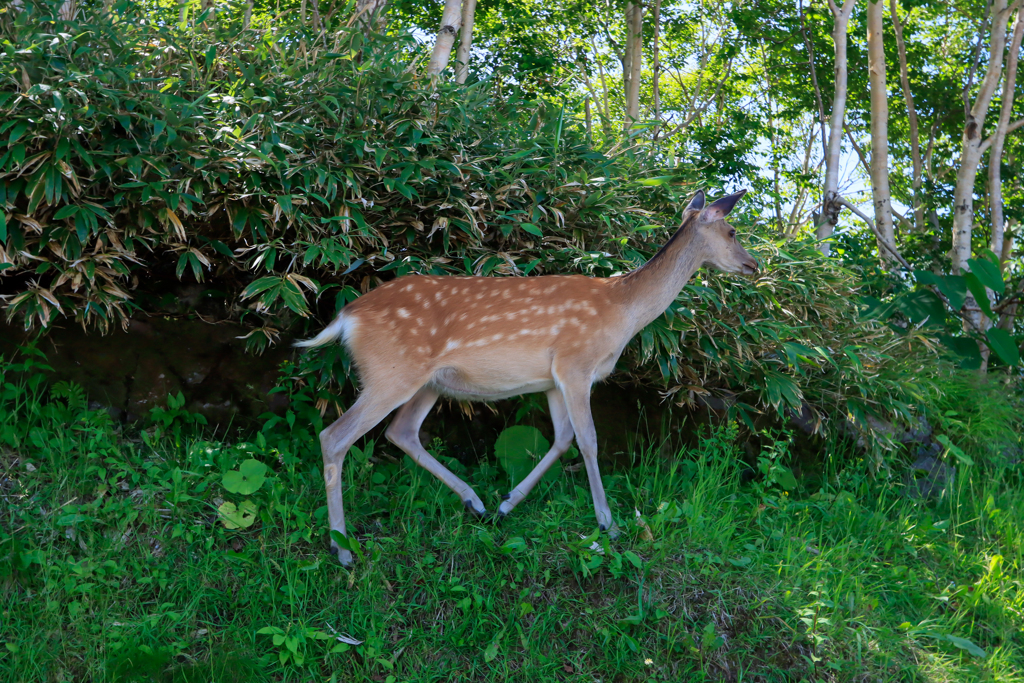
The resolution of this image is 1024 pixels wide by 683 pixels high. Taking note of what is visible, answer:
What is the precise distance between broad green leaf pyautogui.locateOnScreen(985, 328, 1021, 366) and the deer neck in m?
3.02

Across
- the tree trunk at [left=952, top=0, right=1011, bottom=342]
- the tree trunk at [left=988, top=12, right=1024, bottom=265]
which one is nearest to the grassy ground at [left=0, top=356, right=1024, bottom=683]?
the tree trunk at [left=952, top=0, right=1011, bottom=342]

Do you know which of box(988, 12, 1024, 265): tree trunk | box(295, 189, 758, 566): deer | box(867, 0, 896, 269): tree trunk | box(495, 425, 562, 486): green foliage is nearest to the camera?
box(295, 189, 758, 566): deer

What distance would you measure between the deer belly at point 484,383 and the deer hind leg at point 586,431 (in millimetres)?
132

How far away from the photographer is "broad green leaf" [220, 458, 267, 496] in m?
4.00

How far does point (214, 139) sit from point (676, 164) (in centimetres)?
334

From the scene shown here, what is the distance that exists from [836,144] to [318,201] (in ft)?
21.2

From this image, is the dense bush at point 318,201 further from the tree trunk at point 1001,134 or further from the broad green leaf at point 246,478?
the tree trunk at point 1001,134

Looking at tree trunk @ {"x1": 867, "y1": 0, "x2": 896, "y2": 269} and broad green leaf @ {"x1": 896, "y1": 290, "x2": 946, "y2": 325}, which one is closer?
broad green leaf @ {"x1": 896, "y1": 290, "x2": 946, "y2": 325}

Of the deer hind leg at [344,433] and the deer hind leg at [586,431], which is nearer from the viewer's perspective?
the deer hind leg at [344,433]

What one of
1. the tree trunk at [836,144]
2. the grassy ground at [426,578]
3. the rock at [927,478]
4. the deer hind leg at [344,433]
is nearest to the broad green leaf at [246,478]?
the grassy ground at [426,578]

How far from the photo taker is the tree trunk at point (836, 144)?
8.52m

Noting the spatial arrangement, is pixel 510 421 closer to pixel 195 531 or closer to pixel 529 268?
pixel 529 268

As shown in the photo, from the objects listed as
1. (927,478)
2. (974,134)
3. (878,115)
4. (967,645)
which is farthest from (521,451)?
(878,115)

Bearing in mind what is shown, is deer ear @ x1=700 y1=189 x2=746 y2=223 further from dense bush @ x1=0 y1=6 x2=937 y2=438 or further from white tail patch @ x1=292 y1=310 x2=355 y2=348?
white tail patch @ x1=292 y1=310 x2=355 y2=348
